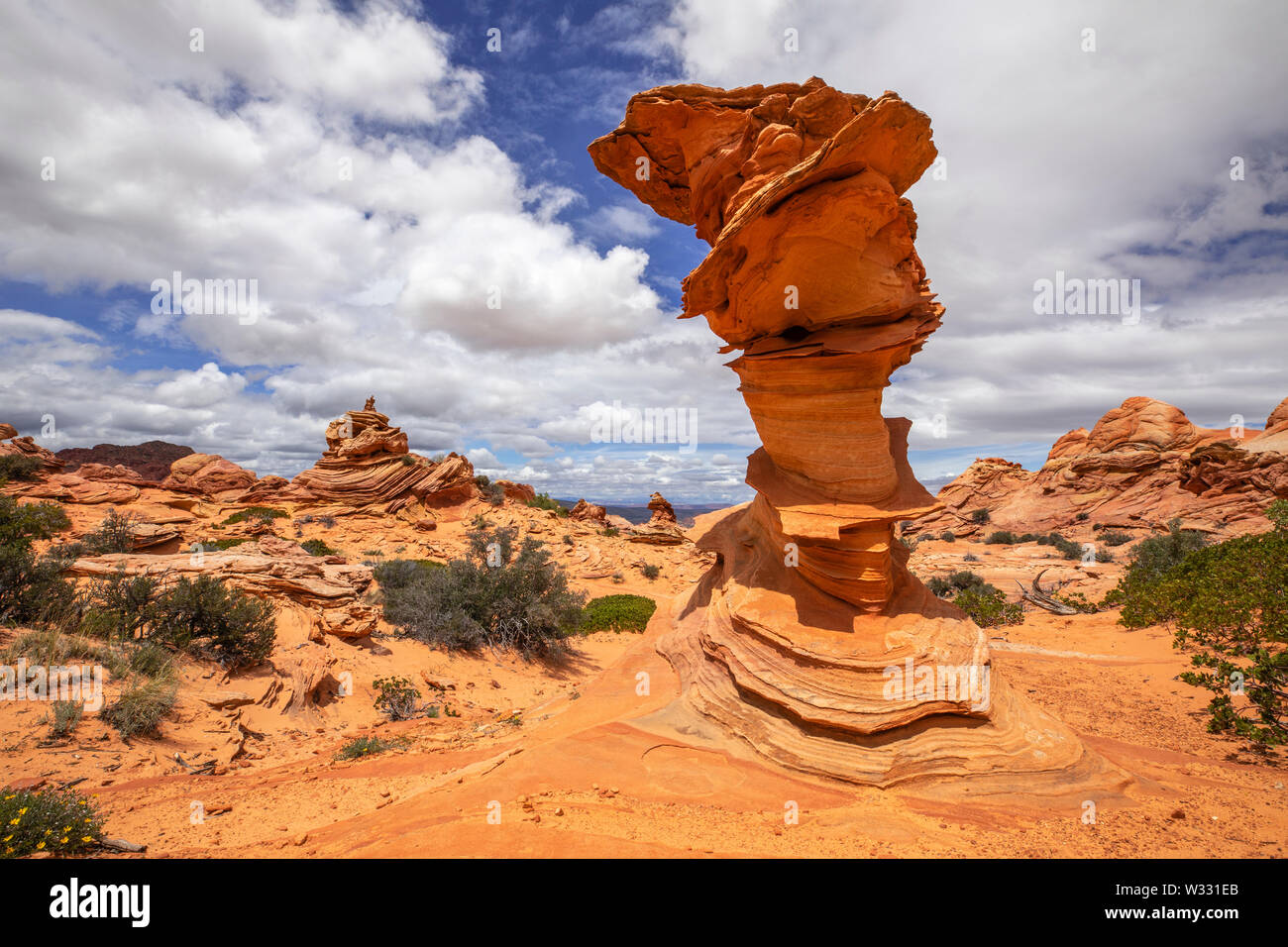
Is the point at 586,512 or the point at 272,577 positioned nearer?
the point at 272,577

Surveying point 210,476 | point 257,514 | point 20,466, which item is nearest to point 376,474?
point 257,514

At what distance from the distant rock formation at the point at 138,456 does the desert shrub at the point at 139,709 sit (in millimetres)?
47036

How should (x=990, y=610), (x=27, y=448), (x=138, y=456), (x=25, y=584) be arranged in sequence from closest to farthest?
(x=25, y=584) < (x=990, y=610) < (x=27, y=448) < (x=138, y=456)

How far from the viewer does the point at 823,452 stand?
261 inches

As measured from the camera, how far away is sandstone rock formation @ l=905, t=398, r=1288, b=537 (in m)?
29.6

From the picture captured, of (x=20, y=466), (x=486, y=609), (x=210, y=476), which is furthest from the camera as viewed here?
(x=210, y=476)

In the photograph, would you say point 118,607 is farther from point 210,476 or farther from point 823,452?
point 210,476

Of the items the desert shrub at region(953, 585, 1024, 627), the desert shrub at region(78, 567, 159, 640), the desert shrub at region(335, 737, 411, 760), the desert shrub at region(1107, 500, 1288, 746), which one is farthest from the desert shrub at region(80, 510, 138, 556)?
the desert shrub at region(953, 585, 1024, 627)

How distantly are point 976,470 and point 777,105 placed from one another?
5650cm

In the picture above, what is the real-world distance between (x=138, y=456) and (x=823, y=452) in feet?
208

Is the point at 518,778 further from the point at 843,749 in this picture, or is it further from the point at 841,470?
the point at 841,470

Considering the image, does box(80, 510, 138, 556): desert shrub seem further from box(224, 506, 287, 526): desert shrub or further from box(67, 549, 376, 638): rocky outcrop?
box(224, 506, 287, 526): desert shrub

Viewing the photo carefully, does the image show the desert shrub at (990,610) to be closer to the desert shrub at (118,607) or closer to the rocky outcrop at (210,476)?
the desert shrub at (118,607)
